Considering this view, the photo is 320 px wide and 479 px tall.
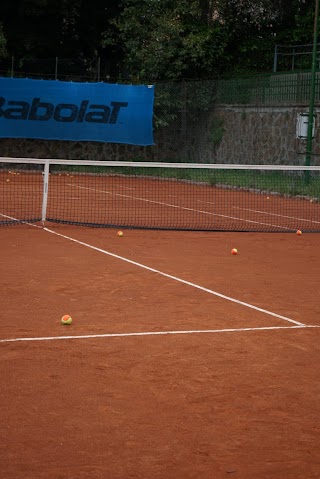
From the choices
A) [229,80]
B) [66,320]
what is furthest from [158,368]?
[229,80]

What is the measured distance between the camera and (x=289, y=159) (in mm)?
24875

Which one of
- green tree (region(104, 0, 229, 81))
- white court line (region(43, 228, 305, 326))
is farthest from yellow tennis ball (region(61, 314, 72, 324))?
green tree (region(104, 0, 229, 81))

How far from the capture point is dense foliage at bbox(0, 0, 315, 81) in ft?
98.0

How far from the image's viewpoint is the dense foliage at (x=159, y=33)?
98.0ft

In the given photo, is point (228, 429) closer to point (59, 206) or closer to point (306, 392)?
point (306, 392)

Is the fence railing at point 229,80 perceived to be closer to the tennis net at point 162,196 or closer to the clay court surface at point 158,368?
the tennis net at point 162,196

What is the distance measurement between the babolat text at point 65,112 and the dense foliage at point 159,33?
2.45m

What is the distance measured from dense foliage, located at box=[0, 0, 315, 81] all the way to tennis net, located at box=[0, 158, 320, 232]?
176 inches

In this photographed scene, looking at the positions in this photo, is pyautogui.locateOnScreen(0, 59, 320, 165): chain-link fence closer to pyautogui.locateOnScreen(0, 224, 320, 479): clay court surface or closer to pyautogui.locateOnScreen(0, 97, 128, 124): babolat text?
pyautogui.locateOnScreen(0, 97, 128, 124): babolat text

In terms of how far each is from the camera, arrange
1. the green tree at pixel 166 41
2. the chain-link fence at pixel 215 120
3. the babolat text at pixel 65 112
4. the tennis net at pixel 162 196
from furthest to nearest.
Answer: the green tree at pixel 166 41 → the babolat text at pixel 65 112 → the chain-link fence at pixel 215 120 → the tennis net at pixel 162 196

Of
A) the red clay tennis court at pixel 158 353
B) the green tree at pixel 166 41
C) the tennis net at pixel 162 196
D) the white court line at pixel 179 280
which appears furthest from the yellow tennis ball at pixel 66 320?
the green tree at pixel 166 41

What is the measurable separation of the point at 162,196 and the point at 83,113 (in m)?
7.74

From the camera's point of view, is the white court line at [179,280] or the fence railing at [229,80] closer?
the white court line at [179,280]

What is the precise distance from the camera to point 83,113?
2791 centimetres
